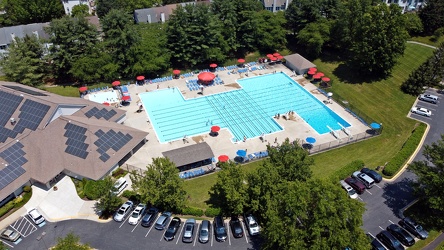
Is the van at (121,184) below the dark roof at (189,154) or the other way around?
below

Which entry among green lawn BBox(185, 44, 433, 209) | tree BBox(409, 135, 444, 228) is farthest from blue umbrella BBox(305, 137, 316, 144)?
tree BBox(409, 135, 444, 228)

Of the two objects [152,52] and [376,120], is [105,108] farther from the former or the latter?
[376,120]

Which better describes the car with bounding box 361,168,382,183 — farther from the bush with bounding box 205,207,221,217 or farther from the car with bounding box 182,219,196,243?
the car with bounding box 182,219,196,243

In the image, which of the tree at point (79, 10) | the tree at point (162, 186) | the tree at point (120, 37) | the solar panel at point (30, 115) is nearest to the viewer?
the tree at point (162, 186)

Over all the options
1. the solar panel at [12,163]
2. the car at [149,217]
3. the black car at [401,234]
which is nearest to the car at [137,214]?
the car at [149,217]

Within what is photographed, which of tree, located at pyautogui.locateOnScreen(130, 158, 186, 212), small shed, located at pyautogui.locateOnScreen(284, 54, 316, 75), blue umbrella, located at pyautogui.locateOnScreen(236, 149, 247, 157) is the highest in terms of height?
small shed, located at pyautogui.locateOnScreen(284, 54, 316, 75)

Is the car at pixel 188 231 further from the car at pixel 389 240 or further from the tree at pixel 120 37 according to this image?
the tree at pixel 120 37
